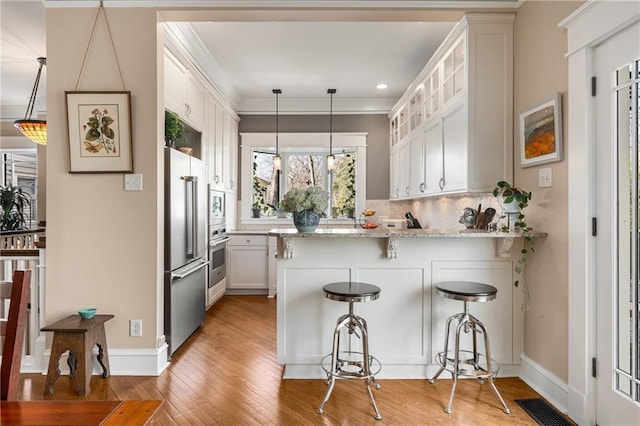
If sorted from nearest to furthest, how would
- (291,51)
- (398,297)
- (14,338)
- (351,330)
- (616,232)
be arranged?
(14,338) → (616,232) → (351,330) → (398,297) → (291,51)

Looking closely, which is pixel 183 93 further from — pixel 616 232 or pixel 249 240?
pixel 616 232

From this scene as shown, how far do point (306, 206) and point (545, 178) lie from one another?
1639 mm

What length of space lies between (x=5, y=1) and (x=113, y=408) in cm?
383

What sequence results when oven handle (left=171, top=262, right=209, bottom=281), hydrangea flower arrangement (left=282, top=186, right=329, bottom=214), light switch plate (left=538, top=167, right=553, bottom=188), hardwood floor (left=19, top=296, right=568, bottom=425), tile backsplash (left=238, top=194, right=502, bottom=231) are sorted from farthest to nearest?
1. tile backsplash (left=238, top=194, right=502, bottom=231)
2. oven handle (left=171, top=262, right=209, bottom=281)
3. hydrangea flower arrangement (left=282, top=186, right=329, bottom=214)
4. light switch plate (left=538, top=167, right=553, bottom=188)
5. hardwood floor (left=19, top=296, right=568, bottom=425)

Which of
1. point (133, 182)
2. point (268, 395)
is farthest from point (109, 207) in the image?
point (268, 395)

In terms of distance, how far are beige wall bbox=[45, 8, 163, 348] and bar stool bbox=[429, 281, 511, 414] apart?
7.07 feet

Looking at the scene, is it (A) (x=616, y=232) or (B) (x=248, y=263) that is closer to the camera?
(A) (x=616, y=232)

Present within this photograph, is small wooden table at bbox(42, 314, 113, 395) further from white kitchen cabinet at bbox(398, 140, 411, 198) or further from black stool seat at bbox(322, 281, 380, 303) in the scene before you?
white kitchen cabinet at bbox(398, 140, 411, 198)

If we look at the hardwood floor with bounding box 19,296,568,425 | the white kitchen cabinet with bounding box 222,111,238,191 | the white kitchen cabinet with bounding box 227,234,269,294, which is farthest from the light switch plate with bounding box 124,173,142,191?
the white kitchen cabinet with bounding box 227,234,269,294

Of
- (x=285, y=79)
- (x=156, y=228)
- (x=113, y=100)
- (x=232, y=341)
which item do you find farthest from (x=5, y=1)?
(x=232, y=341)

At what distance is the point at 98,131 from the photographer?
2750mm

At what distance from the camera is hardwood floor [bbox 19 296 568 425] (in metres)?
2.15

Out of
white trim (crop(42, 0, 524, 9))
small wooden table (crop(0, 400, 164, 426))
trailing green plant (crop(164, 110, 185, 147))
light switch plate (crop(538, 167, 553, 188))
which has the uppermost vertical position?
white trim (crop(42, 0, 524, 9))

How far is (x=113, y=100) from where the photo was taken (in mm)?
2742
